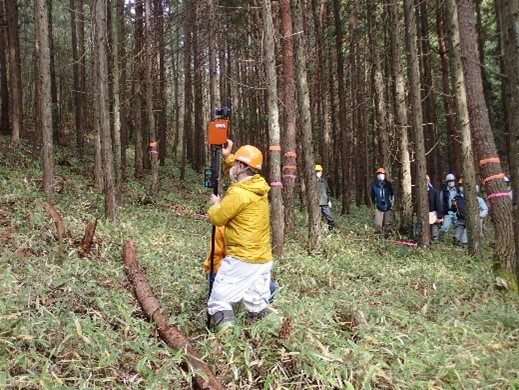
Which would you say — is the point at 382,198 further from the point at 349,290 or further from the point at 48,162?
the point at 48,162

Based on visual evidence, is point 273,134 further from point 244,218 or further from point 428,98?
point 428,98

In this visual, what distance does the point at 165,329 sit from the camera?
420cm

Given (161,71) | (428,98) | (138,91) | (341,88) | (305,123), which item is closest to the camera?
(305,123)

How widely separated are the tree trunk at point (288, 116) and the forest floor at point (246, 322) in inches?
52.5

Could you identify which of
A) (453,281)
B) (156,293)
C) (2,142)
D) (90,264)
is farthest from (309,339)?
(2,142)

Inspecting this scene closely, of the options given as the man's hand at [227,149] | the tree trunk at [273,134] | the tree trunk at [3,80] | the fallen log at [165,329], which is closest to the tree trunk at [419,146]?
the tree trunk at [273,134]

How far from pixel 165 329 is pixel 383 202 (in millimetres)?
9536

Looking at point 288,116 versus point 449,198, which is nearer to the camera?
point 288,116

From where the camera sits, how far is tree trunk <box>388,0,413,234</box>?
1131 cm

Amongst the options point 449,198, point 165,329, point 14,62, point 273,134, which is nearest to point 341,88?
point 449,198

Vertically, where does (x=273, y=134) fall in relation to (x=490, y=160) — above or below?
above

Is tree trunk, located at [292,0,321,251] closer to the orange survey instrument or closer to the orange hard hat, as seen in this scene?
the orange survey instrument

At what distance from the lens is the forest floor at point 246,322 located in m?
3.62

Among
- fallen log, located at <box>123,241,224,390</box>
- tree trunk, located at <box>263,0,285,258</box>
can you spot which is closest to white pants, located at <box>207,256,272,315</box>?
fallen log, located at <box>123,241,224,390</box>
